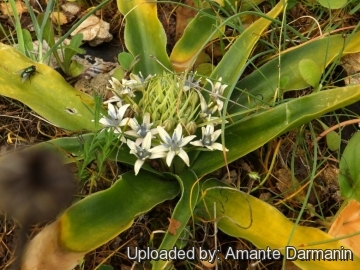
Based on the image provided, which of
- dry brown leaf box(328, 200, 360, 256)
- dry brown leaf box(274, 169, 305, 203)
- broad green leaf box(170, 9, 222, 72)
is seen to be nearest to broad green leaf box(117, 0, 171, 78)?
broad green leaf box(170, 9, 222, 72)

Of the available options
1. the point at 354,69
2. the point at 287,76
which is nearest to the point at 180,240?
the point at 287,76

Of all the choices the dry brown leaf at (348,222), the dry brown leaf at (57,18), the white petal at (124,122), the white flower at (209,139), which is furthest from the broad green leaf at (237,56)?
the dry brown leaf at (57,18)

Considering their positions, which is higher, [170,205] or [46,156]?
[46,156]

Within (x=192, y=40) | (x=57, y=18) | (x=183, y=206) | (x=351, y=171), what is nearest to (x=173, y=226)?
(x=183, y=206)

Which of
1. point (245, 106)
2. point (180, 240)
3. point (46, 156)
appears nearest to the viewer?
point (46, 156)

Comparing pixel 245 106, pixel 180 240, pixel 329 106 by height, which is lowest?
pixel 180 240

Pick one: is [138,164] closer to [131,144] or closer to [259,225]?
[131,144]

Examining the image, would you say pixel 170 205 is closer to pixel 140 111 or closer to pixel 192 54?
pixel 140 111
